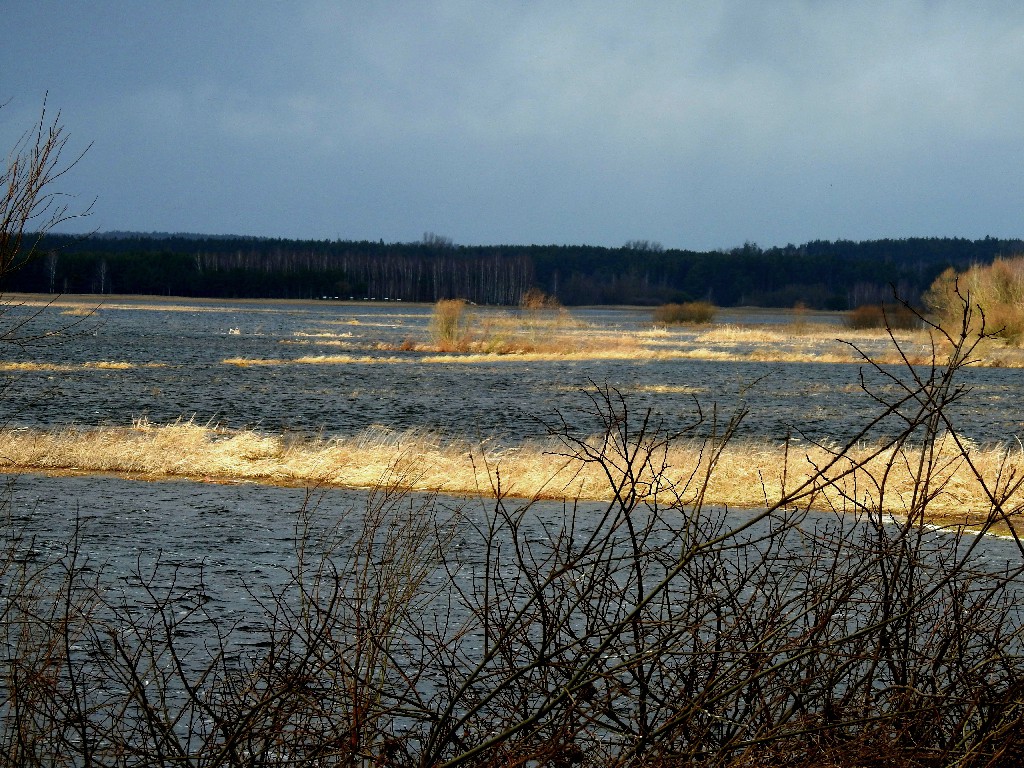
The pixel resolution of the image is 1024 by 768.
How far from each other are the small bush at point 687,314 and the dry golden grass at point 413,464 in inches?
3204

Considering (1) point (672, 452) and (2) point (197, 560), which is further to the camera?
(1) point (672, 452)

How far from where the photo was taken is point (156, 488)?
1775cm

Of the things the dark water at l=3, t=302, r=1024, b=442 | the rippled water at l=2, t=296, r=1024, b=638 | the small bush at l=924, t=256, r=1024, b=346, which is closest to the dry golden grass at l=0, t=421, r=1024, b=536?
the rippled water at l=2, t=296, r=1024, b=638

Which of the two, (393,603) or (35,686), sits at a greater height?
(393,603)

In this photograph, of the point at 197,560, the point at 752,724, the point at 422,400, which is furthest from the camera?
the point at 422,400

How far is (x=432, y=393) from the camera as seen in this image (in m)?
36.1

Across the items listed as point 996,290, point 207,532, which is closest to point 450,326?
point 996,290

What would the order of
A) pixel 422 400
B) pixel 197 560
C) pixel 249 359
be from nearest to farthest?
pixel 197 560
pixel 422 400
pixel 249 359

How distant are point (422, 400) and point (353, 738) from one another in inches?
1177

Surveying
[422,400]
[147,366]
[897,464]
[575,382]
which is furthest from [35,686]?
[147,366]

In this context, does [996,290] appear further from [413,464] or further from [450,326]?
[413,464]

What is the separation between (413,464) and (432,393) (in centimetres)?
1982

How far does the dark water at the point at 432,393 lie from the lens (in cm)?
2747

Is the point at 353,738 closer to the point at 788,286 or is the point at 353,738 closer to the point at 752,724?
the point at 752,724
